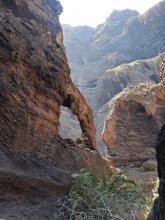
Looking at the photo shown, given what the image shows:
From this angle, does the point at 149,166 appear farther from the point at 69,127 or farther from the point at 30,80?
the point at 69,127

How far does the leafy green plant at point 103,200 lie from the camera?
1074 centimetres

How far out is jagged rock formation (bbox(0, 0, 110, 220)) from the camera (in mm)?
11352

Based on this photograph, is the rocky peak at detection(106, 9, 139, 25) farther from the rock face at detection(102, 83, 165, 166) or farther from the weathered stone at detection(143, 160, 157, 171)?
the weathered stone at detection(143, 160, 157, 171)

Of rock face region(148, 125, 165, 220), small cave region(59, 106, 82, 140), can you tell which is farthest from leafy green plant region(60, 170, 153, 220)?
small cave region(59, 106, 82, 140)

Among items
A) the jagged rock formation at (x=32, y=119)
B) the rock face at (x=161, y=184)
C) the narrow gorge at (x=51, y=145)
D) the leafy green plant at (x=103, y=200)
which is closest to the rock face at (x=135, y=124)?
the narrow gorge at (x=51, y=145)

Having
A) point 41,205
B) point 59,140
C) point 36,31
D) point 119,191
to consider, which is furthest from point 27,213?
point 36,31

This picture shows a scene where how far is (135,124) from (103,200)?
21.6 meters

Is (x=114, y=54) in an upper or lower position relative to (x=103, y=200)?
upper

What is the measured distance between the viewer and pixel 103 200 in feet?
36.2

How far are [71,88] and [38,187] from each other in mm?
7311

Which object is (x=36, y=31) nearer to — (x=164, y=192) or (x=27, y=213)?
(x=27, y=213)

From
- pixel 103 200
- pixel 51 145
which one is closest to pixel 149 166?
pixel 51 145

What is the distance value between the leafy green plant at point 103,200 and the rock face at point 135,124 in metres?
19.3

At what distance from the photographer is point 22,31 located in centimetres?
1586
